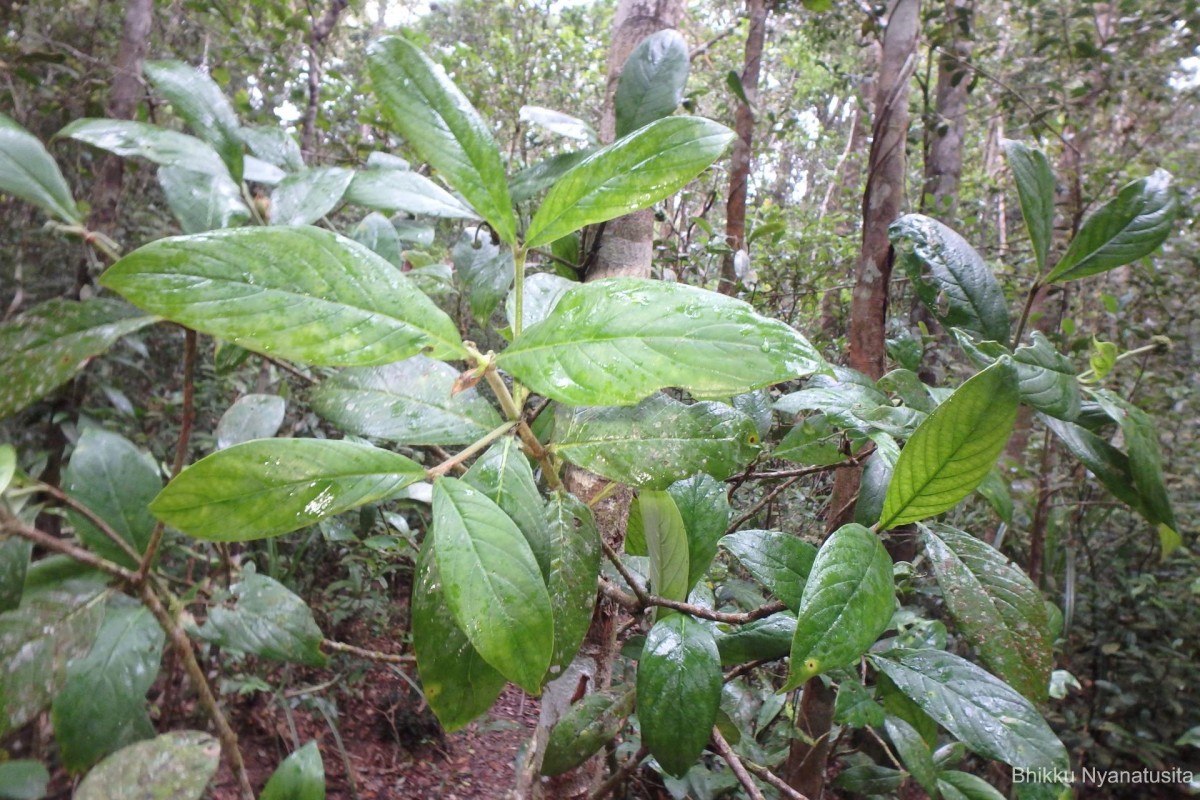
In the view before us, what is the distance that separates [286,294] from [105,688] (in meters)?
0.37

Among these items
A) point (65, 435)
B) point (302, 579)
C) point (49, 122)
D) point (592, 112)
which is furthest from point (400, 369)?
point (592, 112)

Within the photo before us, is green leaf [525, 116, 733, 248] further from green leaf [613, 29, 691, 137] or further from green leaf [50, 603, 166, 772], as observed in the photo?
green leaf [50, 603, 166, 772]

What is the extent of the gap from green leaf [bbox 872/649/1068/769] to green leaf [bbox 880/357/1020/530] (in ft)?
0.72

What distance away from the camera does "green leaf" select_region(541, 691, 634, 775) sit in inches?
22.0

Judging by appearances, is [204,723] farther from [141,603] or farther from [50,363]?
[50,363]

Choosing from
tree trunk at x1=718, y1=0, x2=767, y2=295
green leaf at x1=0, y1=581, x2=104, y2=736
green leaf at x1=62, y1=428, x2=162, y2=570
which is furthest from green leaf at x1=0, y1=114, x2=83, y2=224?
tree trunk at x1=718, y1=0, x2=767, y2=295

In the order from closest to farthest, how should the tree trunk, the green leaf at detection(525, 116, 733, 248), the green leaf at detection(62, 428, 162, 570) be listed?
the green leaf at detection(525, 116, 733, 248) → the green leaf at detection(62, 428, 162, 570) → the tree trunk

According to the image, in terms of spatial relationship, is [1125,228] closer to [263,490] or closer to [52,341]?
[263,490]

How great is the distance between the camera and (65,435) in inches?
66.0

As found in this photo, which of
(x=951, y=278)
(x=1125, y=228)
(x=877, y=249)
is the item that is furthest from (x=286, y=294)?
(x=877, y=249)

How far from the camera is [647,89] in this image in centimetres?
61

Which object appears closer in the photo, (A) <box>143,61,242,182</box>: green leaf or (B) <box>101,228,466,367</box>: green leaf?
(B) <box>101,228,466,367</box>: green leaf

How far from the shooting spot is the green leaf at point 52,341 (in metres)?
A: 0.40

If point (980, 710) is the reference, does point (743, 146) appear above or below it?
above
